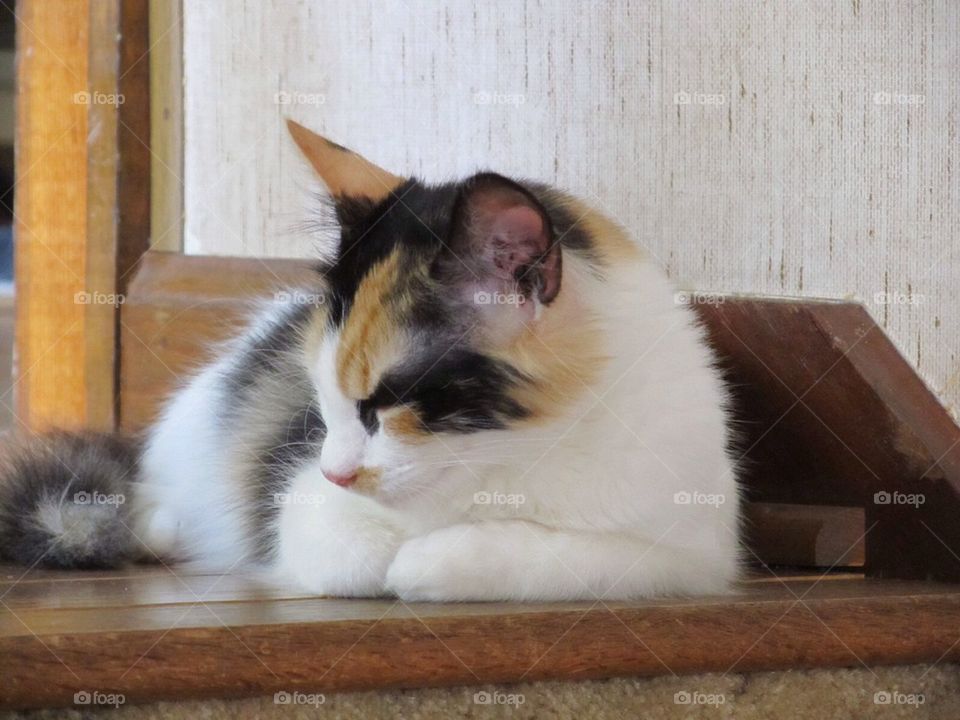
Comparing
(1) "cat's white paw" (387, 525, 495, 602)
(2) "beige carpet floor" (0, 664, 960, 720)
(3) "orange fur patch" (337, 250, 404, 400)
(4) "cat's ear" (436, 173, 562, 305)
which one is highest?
(4) "cat's ear" (436, 173, 562, 305)

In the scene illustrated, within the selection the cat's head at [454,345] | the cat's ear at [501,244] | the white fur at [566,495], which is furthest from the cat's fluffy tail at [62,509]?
the cat's ear at [501,244]

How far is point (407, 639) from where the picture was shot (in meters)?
0.97

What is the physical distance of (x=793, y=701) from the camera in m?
1.11

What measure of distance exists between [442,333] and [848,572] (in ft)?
2.51

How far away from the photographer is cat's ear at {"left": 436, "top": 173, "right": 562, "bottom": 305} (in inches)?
39.8

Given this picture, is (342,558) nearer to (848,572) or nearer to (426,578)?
(426,578)

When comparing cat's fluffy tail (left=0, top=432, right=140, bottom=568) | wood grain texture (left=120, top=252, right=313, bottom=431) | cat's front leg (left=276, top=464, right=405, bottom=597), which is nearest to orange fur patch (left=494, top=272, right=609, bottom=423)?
cat's front leg (left=276, top=464, right=405, bottom=597)

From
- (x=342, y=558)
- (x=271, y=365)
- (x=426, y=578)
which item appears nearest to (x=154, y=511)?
(x=271, y=365)

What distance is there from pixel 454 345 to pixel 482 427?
9cm

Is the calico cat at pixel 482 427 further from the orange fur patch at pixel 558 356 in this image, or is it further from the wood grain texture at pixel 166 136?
the wood grain texture at pixel 166 136

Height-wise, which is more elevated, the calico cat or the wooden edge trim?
the calico cat

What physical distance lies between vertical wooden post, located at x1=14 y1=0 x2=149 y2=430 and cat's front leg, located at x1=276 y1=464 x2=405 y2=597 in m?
0.91

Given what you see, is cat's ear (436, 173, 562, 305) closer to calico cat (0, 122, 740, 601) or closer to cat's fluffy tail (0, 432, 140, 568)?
calico cat (0, 122, 740, 601)

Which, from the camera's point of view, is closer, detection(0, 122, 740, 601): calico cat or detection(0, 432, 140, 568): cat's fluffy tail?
detection(0, 122, 740, 601): calico cat
